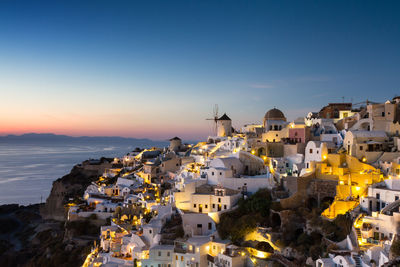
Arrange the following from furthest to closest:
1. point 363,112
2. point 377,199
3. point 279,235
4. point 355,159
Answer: point 363,112, point 355,159, point 279,235, point 377,199

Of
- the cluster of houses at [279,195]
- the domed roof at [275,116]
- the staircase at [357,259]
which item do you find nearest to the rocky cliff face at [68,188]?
the cluster of houses at [279,195]

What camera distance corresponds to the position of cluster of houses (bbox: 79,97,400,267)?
18466mm

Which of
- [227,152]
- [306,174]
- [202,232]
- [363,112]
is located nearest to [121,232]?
[202,232]

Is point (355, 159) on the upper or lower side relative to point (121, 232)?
upper

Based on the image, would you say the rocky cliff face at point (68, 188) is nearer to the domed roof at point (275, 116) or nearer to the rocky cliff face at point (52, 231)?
the rocky cliff face at point (52, 231)

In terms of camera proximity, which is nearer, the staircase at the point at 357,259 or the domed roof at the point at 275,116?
the staircase at the point at 357,259

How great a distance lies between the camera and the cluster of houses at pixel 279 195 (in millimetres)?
18466

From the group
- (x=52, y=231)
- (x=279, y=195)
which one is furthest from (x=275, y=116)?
(x=52, y=231)

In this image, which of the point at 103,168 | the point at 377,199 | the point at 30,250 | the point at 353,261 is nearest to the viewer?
the point at 353,261

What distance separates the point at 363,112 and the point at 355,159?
9.05 m

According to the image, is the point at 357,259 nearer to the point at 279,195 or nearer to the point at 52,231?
the point at 279,195

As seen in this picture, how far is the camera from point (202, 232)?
25.1 m

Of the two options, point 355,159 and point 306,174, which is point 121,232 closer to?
point 306,174

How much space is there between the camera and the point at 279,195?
80.1ft
